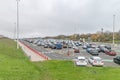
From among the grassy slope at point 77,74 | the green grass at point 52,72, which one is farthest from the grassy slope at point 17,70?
the grassy slope at point 77,74

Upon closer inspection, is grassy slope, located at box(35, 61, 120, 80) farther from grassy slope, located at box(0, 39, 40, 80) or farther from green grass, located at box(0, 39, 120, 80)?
grassy slope, located at box(0, 39, 40, 80)

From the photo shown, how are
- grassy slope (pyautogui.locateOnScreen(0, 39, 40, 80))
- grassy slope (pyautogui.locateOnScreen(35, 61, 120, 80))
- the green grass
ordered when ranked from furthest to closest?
grassy slope (pyautogui.locateOnScreen(35, 61, 120, 80)) < the green grass < grassy slope (pyautogui.locateOnScreen(0, 39, 40, 80))

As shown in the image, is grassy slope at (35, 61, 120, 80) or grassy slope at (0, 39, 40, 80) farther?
grassy slope at (35, 61, 120, 80)

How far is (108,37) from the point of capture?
563ft

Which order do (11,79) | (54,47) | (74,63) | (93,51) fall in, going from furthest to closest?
1. (54,47)
2. (93,51)
3. (74,63)
4. (11,79)

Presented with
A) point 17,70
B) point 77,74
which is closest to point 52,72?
point 77,74

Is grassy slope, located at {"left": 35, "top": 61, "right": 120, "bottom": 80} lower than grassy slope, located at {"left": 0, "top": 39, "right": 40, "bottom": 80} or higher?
lower

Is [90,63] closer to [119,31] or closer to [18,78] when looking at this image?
[18,78]

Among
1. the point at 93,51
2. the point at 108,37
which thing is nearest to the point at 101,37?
the point at 108,37

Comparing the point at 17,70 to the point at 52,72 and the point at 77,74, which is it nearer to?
the point at 52,72

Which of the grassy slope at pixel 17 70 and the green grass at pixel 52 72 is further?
the green grass at pixel 52 72

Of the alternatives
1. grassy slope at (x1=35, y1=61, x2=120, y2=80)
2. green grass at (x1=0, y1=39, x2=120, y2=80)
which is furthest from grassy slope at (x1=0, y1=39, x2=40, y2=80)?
grassy slope at (x1=35, y1=61, x2=120, y2=80)

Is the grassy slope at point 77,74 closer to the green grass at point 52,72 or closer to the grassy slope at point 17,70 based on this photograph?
the green grass at point 52,72

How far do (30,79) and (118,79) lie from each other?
30.5 feet
